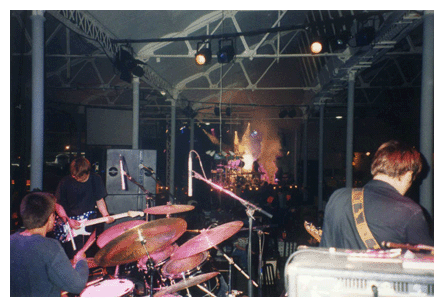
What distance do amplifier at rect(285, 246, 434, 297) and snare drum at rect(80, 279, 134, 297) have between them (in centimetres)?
191

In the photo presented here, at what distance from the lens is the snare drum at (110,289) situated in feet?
8.20

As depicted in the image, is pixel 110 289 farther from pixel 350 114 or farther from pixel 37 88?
pixel 350 114

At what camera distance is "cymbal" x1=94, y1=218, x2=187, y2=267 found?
2346 mm

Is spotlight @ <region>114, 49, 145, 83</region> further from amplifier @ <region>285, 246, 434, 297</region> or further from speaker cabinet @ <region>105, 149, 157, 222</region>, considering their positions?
amplifier @ <region>285, 246, 434, 297</region>

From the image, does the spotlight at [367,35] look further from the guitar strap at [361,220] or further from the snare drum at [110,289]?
the snare drum at [110,289]

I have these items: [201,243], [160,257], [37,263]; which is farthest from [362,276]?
[160,257]

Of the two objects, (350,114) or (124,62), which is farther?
(350,114)

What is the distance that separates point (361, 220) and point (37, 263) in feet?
7.17

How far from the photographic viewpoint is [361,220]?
1.74 metres

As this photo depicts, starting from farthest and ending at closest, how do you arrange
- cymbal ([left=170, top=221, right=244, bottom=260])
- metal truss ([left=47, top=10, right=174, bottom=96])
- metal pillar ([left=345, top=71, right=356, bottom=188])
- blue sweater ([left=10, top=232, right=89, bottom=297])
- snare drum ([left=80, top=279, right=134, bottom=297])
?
metal pillar ([left=345, top=71, right=356, bottom=188])
metal truss ([left=47, top=10, right=174, bottom=96])
cymbal ([left=170, top=221, right=244, bottom=260])
snare drum ([left=80, top=279, right=134, bottom=297])
blue sweater ([left=10, top=232, right=89, bottom=297])

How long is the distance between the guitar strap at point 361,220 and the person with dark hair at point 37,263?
1995 millimetres

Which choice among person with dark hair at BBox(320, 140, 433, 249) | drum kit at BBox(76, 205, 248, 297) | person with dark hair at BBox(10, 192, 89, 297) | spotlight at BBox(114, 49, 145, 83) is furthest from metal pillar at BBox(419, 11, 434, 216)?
spotlight at BBox(114, 49, 145, 83)

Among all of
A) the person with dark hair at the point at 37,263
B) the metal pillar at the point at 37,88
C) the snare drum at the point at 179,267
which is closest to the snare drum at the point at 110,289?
the snare drum at the point at 179,267
